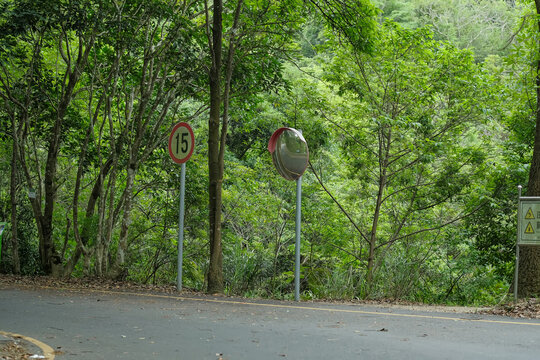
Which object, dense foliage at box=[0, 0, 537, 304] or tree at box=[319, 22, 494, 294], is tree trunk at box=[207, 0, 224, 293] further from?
tree at box=[319, 22, 494, 294]

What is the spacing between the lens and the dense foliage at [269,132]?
15.2 meters

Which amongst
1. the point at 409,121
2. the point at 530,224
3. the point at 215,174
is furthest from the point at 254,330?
the point at 409,121

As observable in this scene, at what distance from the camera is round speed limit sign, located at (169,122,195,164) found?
42.9 feet

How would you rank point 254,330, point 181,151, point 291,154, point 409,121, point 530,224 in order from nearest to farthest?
point 254,330 → point 530,224 → point 291,154 → point 181,151 → point 409,121

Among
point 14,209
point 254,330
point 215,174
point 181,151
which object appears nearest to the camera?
point 254,330

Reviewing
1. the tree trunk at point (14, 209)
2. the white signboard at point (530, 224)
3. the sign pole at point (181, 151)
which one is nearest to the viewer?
the white signboard at point (530, 224)

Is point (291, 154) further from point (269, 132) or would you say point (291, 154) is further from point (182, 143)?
point (269, 132)

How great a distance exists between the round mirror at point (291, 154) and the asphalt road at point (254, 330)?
2.77 meters

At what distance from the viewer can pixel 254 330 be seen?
7988mm

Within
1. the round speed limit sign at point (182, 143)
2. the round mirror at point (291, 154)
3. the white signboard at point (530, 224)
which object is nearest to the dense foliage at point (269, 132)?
the round speed limit sign at point (182, 143)

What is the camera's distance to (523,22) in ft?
43.1

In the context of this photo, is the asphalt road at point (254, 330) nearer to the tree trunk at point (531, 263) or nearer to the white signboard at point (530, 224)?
the white signboard at point (530, 224)

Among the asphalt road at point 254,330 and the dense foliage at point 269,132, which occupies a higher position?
the dense foliage at point 269,132

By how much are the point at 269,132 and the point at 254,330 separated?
46.7 ft
